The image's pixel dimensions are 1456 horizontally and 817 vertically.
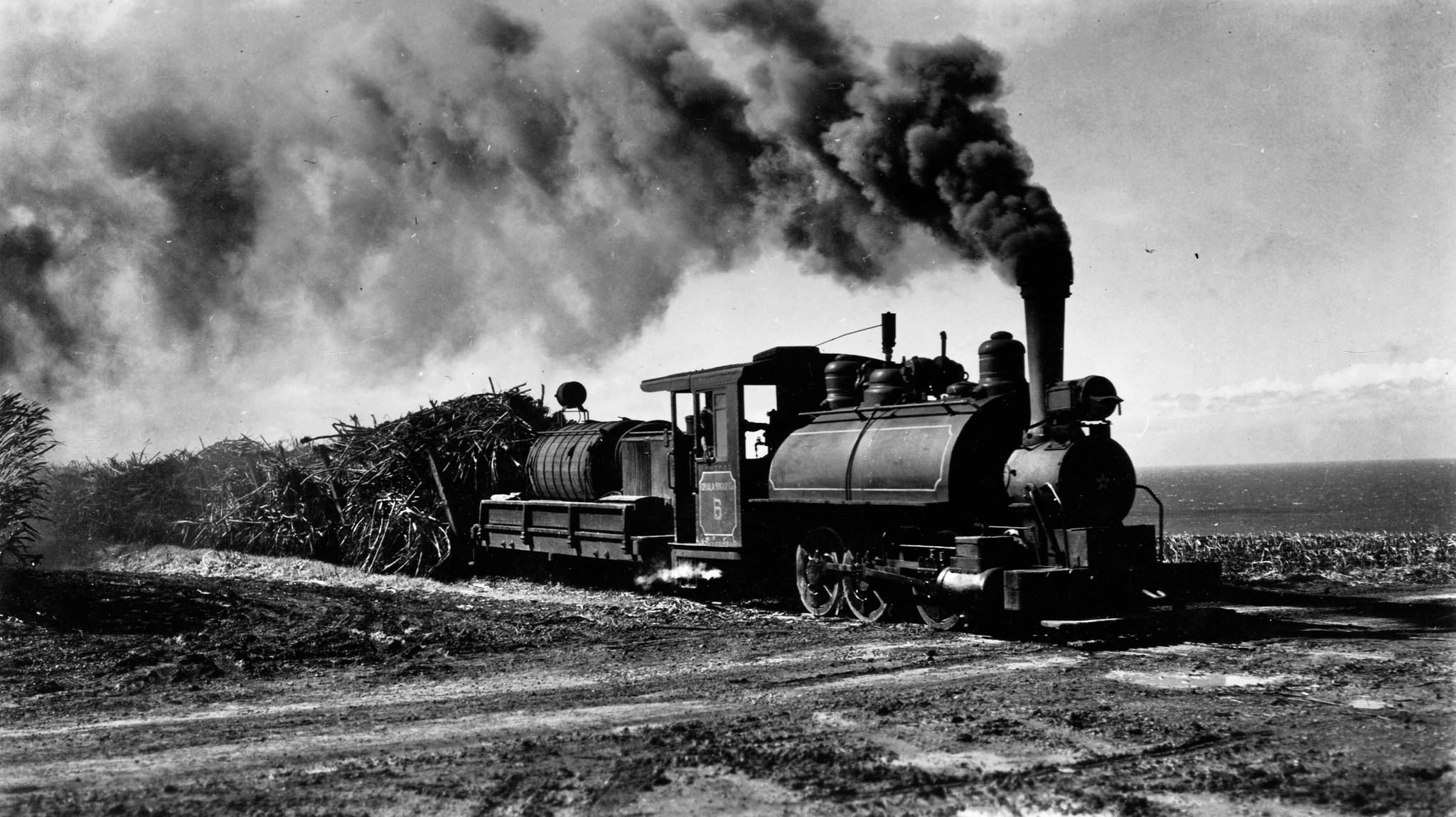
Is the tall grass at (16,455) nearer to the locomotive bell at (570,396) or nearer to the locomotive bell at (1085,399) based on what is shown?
the locomotive bell at (570,396)

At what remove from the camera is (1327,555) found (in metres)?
16.5

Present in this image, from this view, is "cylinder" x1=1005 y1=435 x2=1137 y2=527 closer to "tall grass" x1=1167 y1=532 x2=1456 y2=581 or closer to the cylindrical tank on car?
"tall grass" x1=1167 y1=532 x2=1456 y2=581

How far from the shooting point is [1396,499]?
92875 millimetres

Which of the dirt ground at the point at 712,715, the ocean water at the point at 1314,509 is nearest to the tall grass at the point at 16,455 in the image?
the dirt ground at the point at 712,715

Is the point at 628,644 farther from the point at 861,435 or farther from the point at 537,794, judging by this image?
the point at 537,794

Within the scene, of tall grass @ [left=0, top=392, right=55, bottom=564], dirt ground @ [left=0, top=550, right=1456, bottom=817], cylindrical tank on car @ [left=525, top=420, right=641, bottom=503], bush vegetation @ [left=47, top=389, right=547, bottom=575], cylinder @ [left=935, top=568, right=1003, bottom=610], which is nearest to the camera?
dirt ground @ [left=0, top=550, right=1456, bottom=817]

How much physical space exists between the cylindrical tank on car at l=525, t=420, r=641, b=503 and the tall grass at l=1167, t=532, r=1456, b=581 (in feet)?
28.5

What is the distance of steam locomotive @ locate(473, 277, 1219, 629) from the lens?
31.2ft

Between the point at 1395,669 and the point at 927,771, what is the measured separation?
4438 mm

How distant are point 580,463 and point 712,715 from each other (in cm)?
909

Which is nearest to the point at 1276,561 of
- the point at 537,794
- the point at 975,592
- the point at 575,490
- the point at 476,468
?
the point at 975,592

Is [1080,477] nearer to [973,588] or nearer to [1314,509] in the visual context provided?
[973,588]

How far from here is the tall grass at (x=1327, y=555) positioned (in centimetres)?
1523

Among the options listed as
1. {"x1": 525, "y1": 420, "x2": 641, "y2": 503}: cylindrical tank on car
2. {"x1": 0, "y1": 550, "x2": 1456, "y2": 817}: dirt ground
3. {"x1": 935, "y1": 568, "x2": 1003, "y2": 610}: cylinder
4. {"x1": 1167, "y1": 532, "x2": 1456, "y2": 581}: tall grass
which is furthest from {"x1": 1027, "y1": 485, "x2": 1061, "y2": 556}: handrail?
{"x1": 525, "y1": 420, "x2": 641, "y2": 503}: cylindrical tank on car
